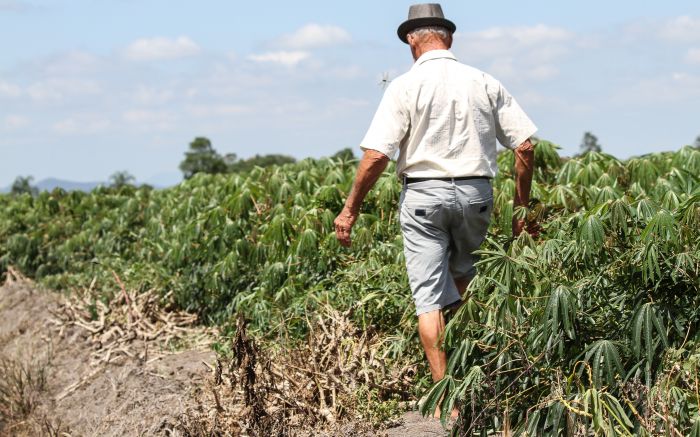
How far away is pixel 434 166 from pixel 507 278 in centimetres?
85

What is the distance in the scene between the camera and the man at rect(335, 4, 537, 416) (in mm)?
4305

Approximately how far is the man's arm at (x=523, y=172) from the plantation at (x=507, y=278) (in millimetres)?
72

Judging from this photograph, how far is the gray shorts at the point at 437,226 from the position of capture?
430 cm

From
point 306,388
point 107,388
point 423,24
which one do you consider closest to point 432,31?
point 423,24

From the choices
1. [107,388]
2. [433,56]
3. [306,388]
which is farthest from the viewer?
[107,388]

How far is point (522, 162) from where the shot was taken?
4.54 metres

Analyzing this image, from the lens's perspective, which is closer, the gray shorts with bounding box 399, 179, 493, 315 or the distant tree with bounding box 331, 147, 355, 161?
the gray shorts with bounding box 399, 179, 493, 315

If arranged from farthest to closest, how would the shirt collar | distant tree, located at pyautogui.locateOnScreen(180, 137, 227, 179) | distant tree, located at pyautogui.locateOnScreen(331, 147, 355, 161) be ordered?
distant tree, located at pyautogui.locateOnScreen(180, 137, 227, 179)
distant tree, located at pyautogui.locateOnScreen(331, 147, 355, 161)
the shirt collar

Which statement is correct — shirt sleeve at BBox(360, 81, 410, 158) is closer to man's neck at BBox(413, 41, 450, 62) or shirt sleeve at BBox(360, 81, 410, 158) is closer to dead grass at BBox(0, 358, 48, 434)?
man's neck at BBox(413, 41, 450, 62)

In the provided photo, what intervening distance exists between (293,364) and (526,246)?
136cm

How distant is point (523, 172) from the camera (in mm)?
4562

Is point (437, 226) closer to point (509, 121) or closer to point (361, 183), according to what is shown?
point (361, 183)

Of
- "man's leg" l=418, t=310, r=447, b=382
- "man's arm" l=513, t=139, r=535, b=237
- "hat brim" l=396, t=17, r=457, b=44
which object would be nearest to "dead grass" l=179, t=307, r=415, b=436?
"man's leg" l=418, t=310, r=447, b=382

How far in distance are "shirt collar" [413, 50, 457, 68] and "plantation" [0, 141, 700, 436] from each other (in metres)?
0.77
